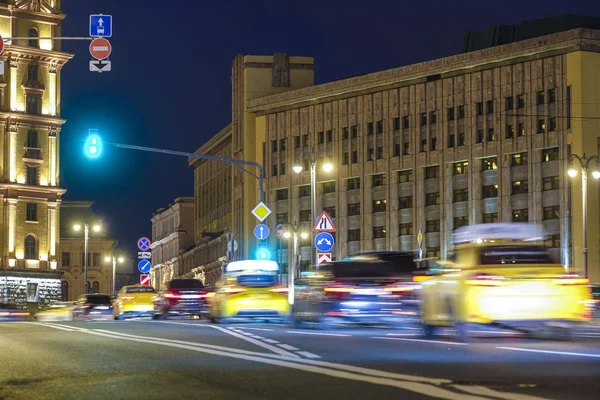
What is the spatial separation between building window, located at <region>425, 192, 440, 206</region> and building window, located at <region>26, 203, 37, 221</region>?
38.2 metres

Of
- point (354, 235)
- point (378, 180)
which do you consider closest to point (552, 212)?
point (378, 180)

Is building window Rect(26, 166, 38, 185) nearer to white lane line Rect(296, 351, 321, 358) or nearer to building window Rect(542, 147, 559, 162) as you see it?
building window Rect(542, 147, 559, 162)

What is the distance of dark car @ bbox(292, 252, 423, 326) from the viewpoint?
25797 mm

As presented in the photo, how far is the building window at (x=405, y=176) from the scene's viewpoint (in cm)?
9709

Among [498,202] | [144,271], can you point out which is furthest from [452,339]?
[498,202]

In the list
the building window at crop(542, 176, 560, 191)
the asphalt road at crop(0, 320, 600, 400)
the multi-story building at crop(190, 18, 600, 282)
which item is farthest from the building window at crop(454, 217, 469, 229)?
the asphalt road at crop(0, 320, 600, 400)

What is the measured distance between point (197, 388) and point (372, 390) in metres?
1.64

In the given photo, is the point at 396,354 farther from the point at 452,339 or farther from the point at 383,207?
the point at 383,207

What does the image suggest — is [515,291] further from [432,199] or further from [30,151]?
[30,151]

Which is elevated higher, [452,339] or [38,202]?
[38,202]

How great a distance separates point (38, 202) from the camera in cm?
11231

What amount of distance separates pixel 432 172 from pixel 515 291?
76.5 meters

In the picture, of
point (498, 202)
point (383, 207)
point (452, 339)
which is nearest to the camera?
point (452, 339)

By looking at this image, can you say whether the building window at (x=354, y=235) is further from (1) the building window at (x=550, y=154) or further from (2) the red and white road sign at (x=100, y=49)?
(2) the red and white road sign at (x=100, y=49)
